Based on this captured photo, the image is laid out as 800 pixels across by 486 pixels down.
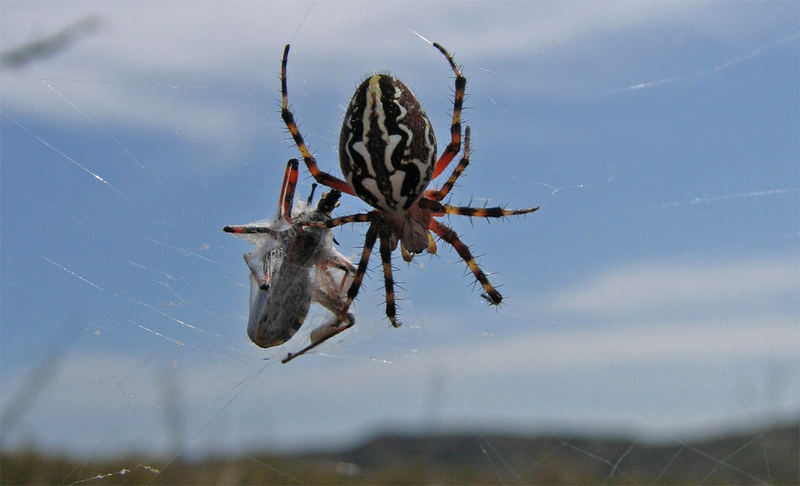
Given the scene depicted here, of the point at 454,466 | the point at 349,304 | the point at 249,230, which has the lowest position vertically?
the point at 454,466

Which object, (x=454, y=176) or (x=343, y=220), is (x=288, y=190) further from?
(x=454, y=176)

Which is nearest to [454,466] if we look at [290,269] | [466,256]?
[466,256]

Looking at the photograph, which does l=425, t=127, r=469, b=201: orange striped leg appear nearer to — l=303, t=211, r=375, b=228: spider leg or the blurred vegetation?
l=303, t=211, r=375, b=228: spider leg

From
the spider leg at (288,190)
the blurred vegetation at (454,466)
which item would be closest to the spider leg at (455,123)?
the spider leg at (288,190)

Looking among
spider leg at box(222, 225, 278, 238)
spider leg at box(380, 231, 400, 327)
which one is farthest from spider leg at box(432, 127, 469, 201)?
spider leg at box(222, 225, 278, 238)

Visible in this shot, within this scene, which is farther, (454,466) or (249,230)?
(454,466)

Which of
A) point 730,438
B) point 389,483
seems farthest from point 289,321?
point 730,438
